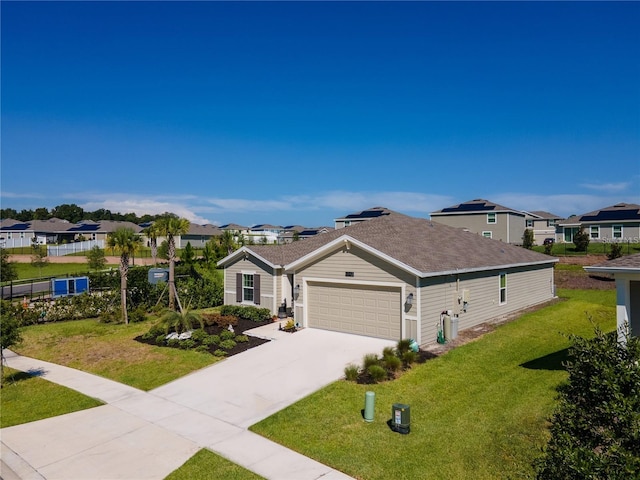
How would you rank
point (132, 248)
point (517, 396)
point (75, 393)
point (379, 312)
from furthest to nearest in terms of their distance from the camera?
point (132, 248)
point (379, 312)
point (75, 393)
point (517, 396)

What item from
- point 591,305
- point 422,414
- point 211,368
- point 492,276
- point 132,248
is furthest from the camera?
point 591,305

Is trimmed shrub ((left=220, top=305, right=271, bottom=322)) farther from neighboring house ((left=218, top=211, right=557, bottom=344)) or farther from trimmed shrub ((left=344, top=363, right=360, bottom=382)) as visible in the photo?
trimmed shrub ((left=344, top=363, right=360, bottom=382))

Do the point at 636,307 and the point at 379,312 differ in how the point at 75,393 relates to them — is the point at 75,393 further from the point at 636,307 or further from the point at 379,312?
the point at 636,307

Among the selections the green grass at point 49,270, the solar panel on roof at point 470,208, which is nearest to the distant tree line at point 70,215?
the green grass at point 49,270

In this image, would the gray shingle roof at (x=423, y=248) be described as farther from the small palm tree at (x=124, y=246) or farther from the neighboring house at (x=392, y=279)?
the small palm tree at (x=124, y=246)

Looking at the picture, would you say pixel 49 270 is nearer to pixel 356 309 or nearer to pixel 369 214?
pixel 369 214

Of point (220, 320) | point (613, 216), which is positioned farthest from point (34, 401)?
point (613, 216)

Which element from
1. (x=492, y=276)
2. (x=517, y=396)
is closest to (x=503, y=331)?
(x=492, y=276)
